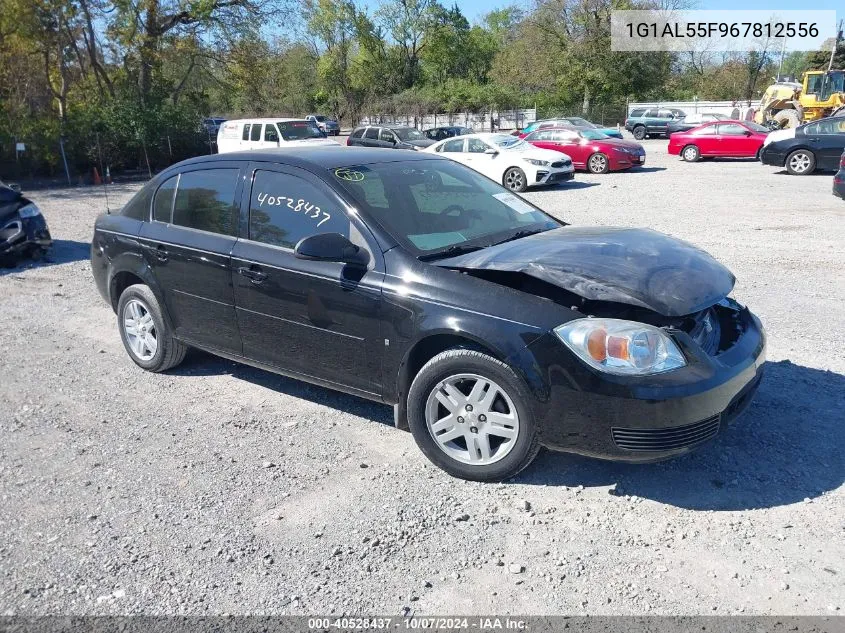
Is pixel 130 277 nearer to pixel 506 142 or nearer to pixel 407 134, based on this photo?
pixel 506 142

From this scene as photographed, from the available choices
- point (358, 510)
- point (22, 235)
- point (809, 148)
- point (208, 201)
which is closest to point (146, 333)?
point (208, 201)

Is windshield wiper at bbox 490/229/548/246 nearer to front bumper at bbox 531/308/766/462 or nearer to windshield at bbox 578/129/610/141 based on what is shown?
front bumper at bbox 531/308/766/462

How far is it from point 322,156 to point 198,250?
3.46 ft

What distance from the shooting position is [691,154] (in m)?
24.8

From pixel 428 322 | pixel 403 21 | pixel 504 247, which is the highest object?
pixel 403 21

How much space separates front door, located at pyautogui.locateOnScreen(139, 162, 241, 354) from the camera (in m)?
4.79

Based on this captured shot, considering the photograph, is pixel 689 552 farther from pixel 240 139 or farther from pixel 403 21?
pixel 403 21

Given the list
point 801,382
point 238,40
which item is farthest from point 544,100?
point 801,382

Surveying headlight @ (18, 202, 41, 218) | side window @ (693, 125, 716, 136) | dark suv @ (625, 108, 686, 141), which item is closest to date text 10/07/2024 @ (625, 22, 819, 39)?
dark suv @ (625, 108, 686, 141)

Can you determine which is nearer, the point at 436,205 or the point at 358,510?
the point at 358,510

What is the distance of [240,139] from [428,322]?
833 inches

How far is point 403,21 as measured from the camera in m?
72.1

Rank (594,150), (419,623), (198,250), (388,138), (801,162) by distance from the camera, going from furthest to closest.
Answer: (388,138), (594,150), (801,162), (198,250), (419,623)

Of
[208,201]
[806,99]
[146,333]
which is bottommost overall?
[146,333]
